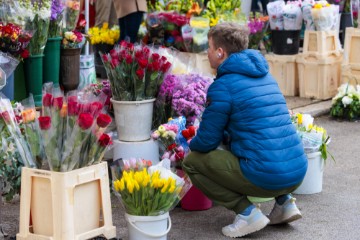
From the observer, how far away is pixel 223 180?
4723mm

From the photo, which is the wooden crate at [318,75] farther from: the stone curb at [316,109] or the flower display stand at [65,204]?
the flower display stand at [65,204]

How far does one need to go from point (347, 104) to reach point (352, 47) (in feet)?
3.46

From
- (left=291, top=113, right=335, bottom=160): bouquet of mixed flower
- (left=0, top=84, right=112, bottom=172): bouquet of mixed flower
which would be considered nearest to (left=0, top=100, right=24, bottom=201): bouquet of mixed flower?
(left=0, top=84, right=112, bottom=172): bouquet of mixed flower

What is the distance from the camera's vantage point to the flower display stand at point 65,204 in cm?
414

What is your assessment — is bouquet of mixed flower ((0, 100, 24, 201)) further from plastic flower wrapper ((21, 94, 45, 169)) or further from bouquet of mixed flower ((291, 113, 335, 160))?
bouquet of mixed flower ((291, 113, 335, 160))

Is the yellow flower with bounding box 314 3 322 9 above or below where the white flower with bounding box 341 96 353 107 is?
above

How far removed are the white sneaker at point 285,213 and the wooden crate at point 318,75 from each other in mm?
4259

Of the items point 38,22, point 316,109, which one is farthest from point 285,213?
point 316,109

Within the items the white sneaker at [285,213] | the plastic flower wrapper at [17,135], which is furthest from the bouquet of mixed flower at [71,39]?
the white sneaker at [285,213]

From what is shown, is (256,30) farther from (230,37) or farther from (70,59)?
(230,37)

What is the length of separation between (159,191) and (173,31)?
5.05 m

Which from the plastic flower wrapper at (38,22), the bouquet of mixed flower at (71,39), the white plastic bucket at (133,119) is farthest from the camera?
the bouquet of mixed flower at (71,39)

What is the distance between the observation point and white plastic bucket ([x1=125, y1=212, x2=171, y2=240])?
4.42 meters

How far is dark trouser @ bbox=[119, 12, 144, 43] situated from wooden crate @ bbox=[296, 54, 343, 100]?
1.90m
